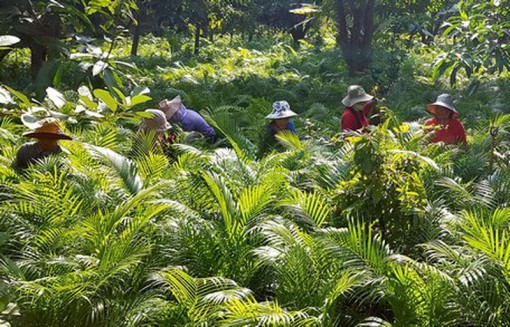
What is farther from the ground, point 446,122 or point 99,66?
point 99,66

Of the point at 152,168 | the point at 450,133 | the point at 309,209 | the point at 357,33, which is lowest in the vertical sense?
the point at 357,33

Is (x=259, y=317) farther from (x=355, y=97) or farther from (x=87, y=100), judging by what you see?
(x=355, y=97)

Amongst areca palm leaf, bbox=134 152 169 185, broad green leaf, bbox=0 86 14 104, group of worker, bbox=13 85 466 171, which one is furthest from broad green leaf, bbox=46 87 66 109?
group of worker, bbox=13 85 466 171

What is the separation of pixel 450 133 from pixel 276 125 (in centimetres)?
201

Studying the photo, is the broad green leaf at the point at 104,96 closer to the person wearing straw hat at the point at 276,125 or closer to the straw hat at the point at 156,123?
the straw hat at the point at 156,123

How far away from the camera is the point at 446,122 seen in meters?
7.70

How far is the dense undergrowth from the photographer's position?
3.95 m

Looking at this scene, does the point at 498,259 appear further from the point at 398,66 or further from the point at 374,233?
the point at 398,66

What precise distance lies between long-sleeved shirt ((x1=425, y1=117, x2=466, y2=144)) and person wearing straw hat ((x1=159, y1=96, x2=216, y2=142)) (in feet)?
8.45

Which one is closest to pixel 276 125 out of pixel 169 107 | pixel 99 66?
pixel 169 107

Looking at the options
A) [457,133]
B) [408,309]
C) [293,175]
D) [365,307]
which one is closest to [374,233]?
[365,307]

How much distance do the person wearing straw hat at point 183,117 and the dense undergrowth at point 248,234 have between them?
477mm

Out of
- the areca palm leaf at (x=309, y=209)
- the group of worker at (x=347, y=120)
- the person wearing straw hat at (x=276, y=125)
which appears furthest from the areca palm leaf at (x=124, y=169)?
the person wearing straw hat at (x=276, y=125)

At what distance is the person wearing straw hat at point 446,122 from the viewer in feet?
24.8
